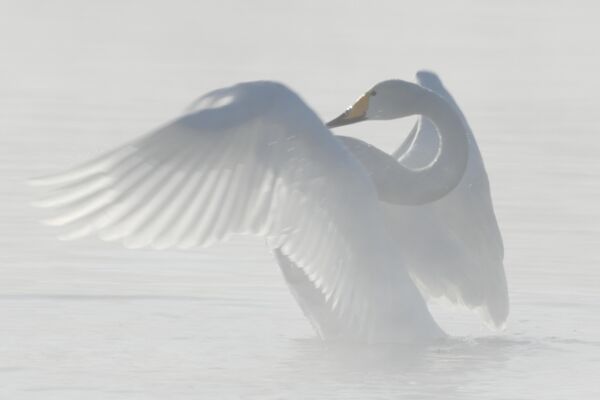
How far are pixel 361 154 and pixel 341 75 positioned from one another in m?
10.5

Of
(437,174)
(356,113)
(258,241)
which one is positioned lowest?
(258,241)

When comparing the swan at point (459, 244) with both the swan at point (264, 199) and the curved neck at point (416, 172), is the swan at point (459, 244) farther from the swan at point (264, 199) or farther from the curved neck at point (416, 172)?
the swan at point (264, 199)

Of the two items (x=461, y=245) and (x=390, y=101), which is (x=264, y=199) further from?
(x=461, y=245)

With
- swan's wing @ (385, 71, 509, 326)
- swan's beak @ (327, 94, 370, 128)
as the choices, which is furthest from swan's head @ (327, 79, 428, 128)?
swan's wing @ (385, 71, 509, 326)

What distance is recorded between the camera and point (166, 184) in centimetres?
783

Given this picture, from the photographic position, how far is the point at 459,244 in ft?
30.0

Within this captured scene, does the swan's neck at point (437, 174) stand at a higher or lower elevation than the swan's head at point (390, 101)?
lower

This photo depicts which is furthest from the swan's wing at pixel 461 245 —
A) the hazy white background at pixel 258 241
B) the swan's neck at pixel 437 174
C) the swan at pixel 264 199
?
the swan at pixel 264 199

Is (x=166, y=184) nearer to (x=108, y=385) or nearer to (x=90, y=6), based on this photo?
(x=108, y=385)

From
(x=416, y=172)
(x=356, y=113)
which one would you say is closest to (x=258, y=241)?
(x=356, y=113)

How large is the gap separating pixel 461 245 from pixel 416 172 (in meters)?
0.65

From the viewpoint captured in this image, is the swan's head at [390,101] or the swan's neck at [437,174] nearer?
the swan's neck at [437,174]

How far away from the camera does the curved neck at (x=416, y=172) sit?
859 cm

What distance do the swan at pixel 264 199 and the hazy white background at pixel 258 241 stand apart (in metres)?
0.24
